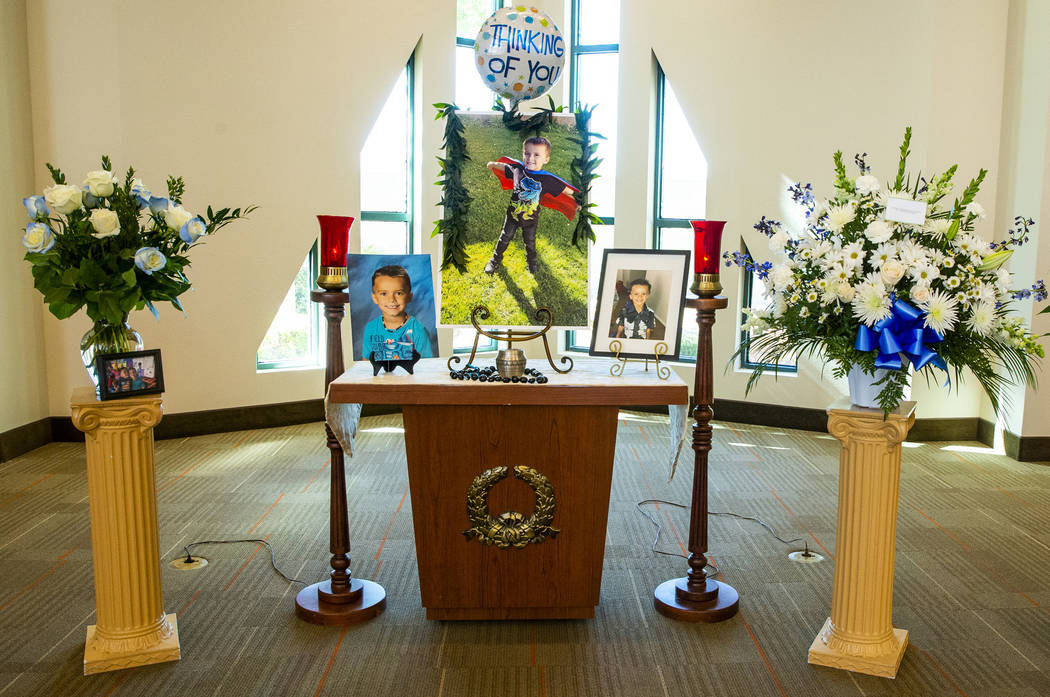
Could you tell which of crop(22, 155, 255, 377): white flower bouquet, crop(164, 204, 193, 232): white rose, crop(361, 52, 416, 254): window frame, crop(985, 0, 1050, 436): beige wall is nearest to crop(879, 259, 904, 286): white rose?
crop(22, 155, 255, 377): white flower bouquet

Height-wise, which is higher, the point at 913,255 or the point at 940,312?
the point at 913,255

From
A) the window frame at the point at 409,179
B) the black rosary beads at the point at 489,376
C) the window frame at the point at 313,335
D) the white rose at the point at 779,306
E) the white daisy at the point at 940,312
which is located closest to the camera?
the white daisy at the point at 940,312

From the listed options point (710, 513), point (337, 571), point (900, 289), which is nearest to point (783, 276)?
point (900, 289)

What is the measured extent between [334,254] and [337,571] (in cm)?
118

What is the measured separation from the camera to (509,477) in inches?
→ 127

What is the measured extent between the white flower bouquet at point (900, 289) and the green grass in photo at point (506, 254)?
83cm

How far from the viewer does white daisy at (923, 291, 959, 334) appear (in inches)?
106

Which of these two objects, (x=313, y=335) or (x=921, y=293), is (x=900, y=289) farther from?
(x=313, y=335)

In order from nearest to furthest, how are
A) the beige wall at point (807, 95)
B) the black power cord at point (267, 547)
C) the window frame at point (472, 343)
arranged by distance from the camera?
the black power cord at point (267, 547), the beige wall at point (807, 95), the window frame at point (472, 343)

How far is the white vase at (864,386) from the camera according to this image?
9.59 feet

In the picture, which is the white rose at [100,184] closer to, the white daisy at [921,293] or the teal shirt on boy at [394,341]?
the teal shirt on boy at [394,341]

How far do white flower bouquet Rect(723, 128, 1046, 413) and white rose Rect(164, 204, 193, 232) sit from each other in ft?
6.18

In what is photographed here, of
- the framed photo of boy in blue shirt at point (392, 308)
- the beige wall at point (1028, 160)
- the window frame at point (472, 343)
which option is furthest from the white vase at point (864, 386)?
the window frame at point (472, 343)

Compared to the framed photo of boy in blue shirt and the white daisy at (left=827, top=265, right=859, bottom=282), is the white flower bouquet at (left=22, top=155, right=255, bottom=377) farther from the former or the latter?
the white daisy at (left=827, top=265, right=859, bottom=282)
